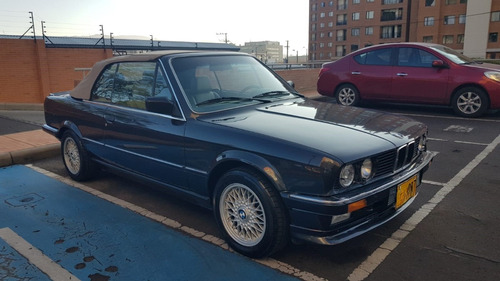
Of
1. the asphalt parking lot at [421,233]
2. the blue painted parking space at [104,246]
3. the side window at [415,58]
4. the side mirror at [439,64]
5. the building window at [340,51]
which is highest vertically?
the building window at [340,51]

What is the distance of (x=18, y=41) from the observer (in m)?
15.0

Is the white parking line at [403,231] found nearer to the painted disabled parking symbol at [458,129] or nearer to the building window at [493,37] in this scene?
the painted disabled parking symbol at [458,129]

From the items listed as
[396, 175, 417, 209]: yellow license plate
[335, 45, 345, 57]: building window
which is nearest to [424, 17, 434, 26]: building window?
[335, 45, 345, 57]: building window

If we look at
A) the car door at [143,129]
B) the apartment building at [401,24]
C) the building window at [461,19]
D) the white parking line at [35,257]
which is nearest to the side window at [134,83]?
the car door at [143,129]

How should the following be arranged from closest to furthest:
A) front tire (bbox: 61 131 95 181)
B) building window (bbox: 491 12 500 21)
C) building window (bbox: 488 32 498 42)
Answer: front tire (bbox: 61 131 95 181) → building window (bbox: 491 12 500 21) → building window (bbox: 488 32 498 42)

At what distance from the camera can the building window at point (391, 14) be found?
188 feet

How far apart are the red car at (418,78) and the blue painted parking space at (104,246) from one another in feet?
22.9

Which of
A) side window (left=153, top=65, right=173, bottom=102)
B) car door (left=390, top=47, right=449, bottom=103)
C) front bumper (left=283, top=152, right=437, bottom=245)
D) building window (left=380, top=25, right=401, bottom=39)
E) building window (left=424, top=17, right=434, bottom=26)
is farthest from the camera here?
building window (left=380, top=25, right=401, bottom=39)

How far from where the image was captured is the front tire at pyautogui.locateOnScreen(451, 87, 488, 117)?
8195 millimetres

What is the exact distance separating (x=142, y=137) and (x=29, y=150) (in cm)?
314

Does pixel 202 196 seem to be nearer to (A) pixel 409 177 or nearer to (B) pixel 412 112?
(A) pixel 409 177

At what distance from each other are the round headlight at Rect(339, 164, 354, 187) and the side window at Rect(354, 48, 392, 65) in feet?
23.3

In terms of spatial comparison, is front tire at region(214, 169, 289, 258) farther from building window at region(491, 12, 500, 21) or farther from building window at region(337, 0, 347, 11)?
building window at region(337, 0, 347, 11)

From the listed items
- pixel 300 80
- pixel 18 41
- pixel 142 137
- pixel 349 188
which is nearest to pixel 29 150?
pixel 142 137
